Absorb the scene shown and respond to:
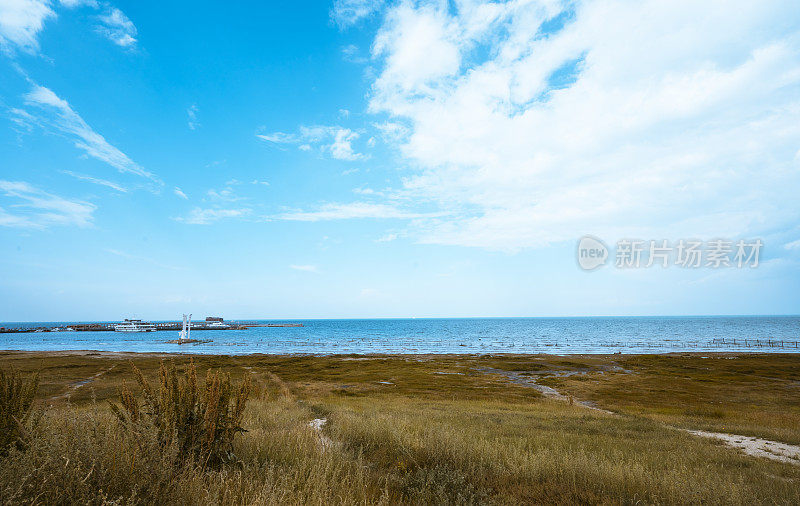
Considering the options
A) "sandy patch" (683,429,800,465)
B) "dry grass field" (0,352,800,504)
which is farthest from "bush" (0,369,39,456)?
"sandy patch" (683,429,800,465)

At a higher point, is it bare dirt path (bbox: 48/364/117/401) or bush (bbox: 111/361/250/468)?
bush (bbox: 111/361/250/468)

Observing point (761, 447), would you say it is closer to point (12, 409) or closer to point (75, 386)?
point (12, 409)

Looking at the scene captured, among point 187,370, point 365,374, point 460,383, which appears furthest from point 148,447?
point 365,374

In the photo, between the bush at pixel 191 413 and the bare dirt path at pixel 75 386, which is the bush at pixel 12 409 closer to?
the bush at pixel 191 413

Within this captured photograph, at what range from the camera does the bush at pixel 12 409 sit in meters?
4.62

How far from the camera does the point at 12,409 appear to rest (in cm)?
502

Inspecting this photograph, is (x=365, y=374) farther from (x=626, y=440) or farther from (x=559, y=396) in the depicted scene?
(x=626, y=440)

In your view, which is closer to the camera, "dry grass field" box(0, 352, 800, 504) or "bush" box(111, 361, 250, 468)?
"dry grass field" box(0, 352, 800, 504)

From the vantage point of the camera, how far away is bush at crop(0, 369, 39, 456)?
4.62 metres

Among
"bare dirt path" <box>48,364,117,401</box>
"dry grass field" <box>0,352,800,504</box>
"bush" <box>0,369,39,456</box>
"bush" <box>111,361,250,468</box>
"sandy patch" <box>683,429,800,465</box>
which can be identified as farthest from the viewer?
"bare dirt path" <box>48,364,117,401</box>

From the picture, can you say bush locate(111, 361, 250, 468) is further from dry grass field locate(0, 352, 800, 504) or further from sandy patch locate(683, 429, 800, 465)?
sandy patch locate(683, 429, 800, 465)

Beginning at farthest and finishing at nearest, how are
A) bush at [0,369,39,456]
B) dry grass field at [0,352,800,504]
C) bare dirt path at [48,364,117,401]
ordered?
bare dirt path at [48,364,117,401], bush at [0,369,39,456], dry grass field at [0,352,800,504]

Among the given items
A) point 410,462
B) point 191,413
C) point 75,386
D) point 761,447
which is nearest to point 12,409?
point 191,413

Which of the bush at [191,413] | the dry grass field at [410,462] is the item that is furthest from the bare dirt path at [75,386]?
the bush at [191,413]
